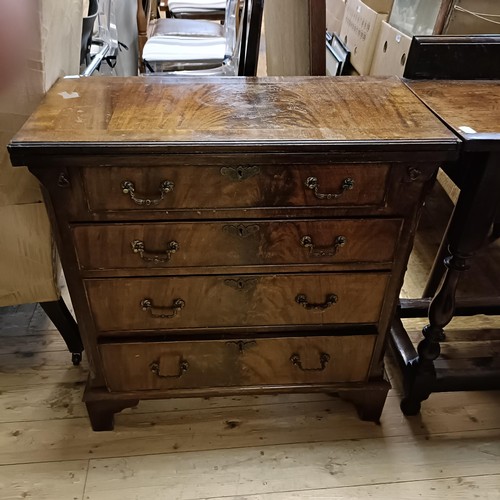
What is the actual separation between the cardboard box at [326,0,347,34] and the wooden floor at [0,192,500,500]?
2.00 m

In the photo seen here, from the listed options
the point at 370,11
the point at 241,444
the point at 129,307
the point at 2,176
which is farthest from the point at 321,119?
the point at 370,11

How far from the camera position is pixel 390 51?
192 cm

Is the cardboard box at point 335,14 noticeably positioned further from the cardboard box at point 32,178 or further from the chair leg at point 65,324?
the chair leg at point 65,324

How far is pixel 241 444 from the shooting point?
51.9 inches

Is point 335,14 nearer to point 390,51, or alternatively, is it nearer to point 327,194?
point 390,51

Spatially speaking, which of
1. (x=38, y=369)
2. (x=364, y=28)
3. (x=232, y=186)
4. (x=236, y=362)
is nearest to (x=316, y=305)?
(x=236, y=362)

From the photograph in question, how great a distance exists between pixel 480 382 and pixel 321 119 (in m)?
0.86

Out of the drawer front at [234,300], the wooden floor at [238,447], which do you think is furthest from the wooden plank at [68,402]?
the drawer front at [234,300]

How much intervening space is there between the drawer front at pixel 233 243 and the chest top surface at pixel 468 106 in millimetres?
212

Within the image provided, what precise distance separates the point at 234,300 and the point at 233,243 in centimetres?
16

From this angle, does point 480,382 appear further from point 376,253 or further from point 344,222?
point 344,222

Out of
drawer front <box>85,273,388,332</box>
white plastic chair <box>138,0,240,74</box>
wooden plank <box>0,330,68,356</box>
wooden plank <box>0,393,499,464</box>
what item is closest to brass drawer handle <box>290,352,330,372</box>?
drawer front <box>85,273,388,332</box>

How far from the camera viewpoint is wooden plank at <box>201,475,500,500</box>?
121 cm

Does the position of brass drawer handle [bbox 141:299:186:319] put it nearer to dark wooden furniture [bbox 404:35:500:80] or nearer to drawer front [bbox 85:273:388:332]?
drawer front [bbox 85:273:388:332]
